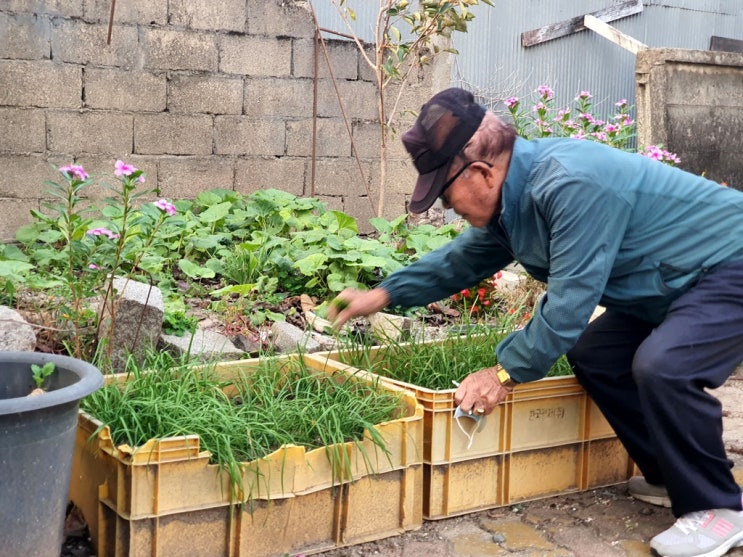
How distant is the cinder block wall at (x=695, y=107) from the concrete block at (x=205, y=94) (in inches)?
161

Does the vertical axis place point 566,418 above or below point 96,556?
above

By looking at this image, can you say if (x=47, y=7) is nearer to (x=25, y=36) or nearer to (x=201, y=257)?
(x=25, y=36)

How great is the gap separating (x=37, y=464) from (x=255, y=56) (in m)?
4.87

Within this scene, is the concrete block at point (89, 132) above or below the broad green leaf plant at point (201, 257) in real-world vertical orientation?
above

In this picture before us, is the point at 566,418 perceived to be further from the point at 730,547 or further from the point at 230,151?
the point at 230,151

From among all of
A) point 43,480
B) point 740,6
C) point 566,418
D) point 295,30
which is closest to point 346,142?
point 295,30

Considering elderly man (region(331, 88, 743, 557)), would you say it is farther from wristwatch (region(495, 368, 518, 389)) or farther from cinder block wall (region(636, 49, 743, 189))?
cinder block wall (region(636, 49, 743, 189))

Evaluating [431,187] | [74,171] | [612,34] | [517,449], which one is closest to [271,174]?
[74,171]

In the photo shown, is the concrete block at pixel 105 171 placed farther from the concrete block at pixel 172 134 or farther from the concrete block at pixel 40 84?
the concrete block at pixel 40 84

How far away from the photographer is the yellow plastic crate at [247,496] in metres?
2.88

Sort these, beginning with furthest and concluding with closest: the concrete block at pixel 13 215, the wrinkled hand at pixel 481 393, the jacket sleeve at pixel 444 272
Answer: the concrete block at pixel 13 215
the jacket sleeve at pixel 444 272
the wrinkled hand at pixel 481 393

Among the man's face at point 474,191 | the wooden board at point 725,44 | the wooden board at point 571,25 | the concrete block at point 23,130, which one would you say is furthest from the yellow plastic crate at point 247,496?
the wooden board at point 725,44

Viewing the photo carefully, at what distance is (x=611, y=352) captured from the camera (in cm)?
360

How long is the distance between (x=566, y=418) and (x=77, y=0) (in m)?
4.33
